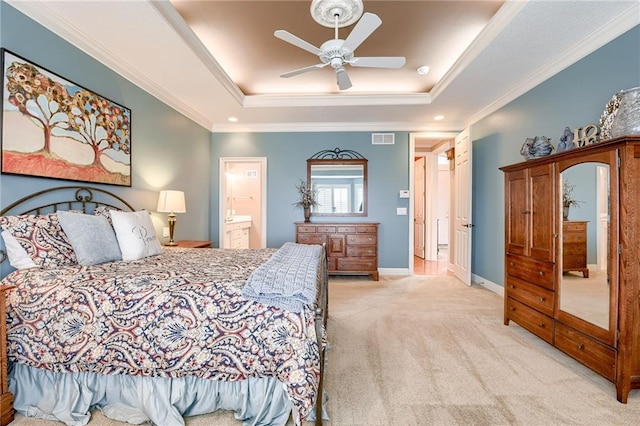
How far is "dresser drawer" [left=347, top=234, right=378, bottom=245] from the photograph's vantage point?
15.3 feet

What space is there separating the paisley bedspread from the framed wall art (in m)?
1.00

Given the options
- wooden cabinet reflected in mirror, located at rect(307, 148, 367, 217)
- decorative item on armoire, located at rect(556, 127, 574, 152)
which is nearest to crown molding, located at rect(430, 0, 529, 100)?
decorative item on armoire, located at rect(556, 127, 574, 152)

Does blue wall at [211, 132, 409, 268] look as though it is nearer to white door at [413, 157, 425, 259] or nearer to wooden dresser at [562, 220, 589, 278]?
white door at [413, 157, 425, 259]

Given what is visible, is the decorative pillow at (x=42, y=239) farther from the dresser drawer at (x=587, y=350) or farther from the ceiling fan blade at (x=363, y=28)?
the dresser drawer at (x=587, y=350)

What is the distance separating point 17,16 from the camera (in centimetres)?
199

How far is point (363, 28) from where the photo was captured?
199cm

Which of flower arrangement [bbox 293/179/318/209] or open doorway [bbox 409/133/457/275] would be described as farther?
open doorway [bbox 409/133/457/275]

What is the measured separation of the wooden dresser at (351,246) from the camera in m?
4.66

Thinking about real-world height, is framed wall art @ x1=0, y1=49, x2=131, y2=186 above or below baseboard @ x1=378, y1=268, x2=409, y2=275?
above

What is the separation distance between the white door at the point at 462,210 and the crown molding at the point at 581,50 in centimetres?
82

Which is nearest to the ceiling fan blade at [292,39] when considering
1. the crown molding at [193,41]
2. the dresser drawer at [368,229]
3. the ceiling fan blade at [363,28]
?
the ceiling fan blade at [363,28]

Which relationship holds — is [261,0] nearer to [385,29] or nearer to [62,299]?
[385,29]

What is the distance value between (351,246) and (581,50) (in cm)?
348

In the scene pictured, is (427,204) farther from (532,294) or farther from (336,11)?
(336,11)
